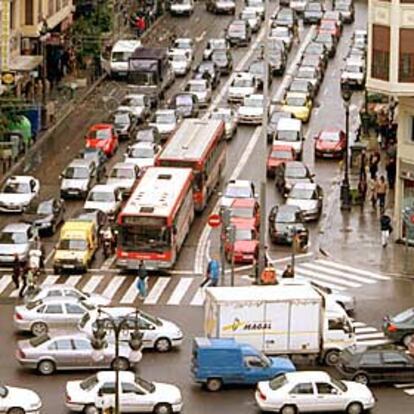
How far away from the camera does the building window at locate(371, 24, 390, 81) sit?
88312 millimetres

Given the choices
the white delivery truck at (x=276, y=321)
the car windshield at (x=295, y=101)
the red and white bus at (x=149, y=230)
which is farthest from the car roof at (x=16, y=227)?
the car windshield at (x=295, y=101)

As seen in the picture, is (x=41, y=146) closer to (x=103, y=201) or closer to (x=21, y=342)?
(x=103, y=201)

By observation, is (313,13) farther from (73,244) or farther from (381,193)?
(73,244)

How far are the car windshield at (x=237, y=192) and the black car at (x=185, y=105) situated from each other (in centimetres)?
1813

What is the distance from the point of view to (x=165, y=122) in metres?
111

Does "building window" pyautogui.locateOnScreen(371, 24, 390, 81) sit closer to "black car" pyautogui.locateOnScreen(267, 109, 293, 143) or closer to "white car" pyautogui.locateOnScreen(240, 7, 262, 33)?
"black car" pyautogui.locateOnScreen(267, 109, 293, 143)

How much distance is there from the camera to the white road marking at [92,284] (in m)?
82.2

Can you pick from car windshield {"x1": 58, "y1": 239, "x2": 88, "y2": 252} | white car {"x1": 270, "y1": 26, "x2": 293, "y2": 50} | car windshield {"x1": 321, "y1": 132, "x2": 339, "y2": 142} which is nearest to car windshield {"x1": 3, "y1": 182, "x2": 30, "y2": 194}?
car windshield {"x1": 58, "y1": 239, "x2": 88, "y2": 252}

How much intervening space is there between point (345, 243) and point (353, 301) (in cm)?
1143

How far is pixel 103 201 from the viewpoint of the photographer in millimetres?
94062

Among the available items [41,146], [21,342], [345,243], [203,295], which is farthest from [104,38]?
[21,342]

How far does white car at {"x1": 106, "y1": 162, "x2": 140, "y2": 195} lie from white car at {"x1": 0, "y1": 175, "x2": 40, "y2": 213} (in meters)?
3.58

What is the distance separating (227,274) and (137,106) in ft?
104

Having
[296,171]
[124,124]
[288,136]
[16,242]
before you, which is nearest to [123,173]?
[296,171]
